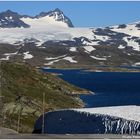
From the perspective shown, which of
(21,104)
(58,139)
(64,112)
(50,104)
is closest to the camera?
(58,139)

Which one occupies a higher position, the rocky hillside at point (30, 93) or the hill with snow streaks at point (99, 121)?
the hill with snow streaks at point (99, 121)

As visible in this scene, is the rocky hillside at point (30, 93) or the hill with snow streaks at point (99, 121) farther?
the rocky hillside at point (30, 93)

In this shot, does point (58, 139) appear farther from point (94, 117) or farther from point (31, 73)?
point (31, 73)

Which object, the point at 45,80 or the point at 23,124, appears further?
the point at 45,80

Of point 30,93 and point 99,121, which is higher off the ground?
point 99,121

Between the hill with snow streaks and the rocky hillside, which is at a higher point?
the hill with snow streaks

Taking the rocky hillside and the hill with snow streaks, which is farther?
the rocky hillside

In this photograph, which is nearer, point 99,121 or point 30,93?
point 99,121

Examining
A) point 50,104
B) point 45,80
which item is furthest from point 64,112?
point 45,80
